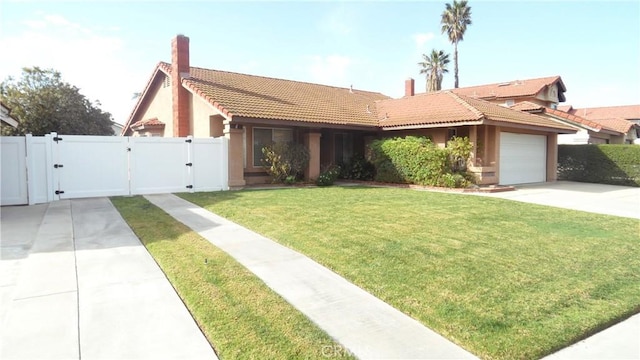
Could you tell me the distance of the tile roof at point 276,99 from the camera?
15.6 metres

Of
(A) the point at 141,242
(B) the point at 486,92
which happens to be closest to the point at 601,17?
(A) the point at 141,242

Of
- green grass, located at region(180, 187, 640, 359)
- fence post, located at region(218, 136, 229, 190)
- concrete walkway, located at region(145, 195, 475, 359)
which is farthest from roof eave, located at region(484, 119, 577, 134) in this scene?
concrete walkway, located at region(145, 195, 475, 359)

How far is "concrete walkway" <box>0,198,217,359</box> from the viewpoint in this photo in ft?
10.7

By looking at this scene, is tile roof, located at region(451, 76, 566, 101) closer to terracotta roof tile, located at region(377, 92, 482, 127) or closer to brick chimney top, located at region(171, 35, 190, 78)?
terracotta roof tile, located at region(377, 92, 482, 127)

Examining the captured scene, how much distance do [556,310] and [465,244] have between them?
241cm

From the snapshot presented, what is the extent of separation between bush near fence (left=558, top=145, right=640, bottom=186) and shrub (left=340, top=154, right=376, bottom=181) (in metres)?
11.5

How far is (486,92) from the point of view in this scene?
35.0 meters

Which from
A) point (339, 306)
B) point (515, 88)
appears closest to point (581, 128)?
point (515, 88)

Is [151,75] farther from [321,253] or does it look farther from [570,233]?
[570,233]

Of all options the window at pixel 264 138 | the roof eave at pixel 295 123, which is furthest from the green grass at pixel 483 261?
the window at pixel 264 138

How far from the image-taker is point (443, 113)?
1712cm

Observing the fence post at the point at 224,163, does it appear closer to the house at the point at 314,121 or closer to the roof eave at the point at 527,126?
the house at the point at 314,121

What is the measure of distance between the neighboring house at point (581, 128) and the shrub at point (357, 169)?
13058 mm

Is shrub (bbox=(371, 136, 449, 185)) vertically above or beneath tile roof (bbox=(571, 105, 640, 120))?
beneath
